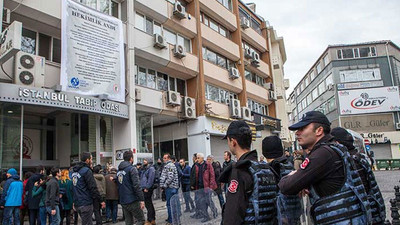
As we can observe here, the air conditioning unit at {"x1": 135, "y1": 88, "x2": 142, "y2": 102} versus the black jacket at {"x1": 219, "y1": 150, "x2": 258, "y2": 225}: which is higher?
the air conditioning unit at {"x1": 135, "y1": 88, "x2": 142, "y2": 102}

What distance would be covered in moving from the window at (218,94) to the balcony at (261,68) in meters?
3.85

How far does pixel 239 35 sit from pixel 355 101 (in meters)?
25.5

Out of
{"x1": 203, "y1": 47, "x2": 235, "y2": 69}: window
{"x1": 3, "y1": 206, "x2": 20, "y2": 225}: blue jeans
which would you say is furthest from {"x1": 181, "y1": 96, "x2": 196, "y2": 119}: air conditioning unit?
{"x1": 3, "y1": 206, "x2": 20, "y2": 225}: blue jeans

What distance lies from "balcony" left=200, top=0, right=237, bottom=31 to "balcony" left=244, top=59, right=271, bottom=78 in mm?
3187

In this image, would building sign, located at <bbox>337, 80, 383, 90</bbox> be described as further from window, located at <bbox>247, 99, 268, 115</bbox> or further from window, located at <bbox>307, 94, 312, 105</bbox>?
window, located at <bbox>247, 99, 268, 115</bbox>

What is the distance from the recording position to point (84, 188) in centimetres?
688

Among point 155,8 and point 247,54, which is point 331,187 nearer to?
point 155,8

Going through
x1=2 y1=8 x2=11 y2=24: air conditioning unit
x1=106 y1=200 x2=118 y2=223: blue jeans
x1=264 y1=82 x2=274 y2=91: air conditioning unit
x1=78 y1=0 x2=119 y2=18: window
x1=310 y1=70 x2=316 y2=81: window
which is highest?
x1=310 y1=70 x2=316 y2=81: window

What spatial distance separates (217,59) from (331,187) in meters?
20.7

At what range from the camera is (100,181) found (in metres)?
9.70

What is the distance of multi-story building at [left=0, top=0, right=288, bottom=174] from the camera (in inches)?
475

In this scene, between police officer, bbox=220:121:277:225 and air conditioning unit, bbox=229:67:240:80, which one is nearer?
police officer, bbox=220:121:277:225

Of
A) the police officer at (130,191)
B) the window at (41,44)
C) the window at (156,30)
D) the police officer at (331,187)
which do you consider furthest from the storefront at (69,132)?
the police officer at (331,187)

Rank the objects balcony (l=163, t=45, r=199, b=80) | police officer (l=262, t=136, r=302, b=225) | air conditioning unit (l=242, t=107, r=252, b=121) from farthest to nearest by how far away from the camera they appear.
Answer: air conditioning unit (l=242, t=107, r=252, b=121) < balcony (l=163, t=45, r=199, b=80) < police officer (l=262, t=136, r=302, b=225)
